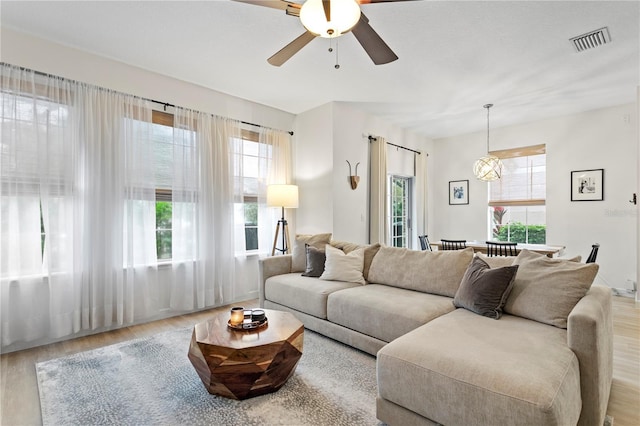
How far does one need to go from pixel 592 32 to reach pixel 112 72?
179 inches

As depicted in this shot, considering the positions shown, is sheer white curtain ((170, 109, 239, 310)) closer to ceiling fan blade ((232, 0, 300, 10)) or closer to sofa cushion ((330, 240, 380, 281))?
sofa cushion ((330, 240, 380, 281))

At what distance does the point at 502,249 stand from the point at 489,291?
6.64 ft

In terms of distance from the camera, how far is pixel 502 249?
3857 millimetres

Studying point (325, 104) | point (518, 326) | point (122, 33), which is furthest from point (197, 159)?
point (518, 326)

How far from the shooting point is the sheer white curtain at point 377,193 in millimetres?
4934

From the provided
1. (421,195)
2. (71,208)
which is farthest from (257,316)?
(421,195)

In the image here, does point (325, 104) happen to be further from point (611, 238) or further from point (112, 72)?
point (611, 238)

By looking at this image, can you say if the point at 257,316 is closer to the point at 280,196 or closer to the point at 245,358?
the point at 245,358

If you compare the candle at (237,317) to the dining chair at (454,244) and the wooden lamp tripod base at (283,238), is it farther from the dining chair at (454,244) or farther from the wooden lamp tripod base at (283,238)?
the dining chair at (454,244)

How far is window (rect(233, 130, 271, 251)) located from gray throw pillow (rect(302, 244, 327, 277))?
1222 mm

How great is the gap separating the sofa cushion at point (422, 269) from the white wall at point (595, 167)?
3323 millimetres

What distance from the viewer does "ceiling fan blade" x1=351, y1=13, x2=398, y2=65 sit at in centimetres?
195

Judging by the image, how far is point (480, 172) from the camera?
15.3 feet

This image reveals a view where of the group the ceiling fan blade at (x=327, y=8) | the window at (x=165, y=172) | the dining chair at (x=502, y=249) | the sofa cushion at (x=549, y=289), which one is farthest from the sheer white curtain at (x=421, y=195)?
the ceiling fan blade at (x=327, y=8)
